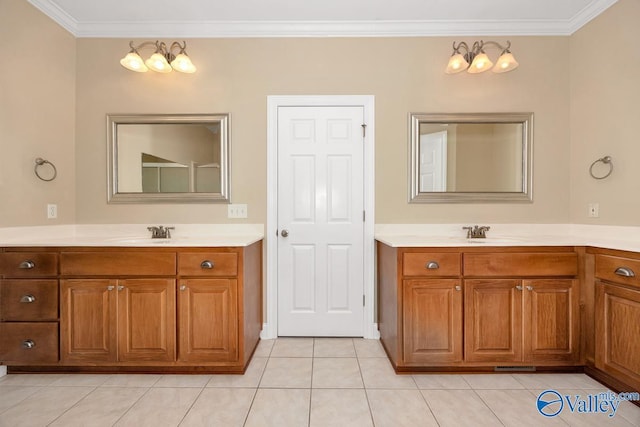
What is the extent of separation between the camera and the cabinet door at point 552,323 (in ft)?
6.64

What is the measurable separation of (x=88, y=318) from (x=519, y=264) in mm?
2904

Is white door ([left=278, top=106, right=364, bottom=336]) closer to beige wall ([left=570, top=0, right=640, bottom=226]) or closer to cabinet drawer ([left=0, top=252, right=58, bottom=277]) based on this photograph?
cabinet drawer ([left=0, top=252, right=58, bottom=277])

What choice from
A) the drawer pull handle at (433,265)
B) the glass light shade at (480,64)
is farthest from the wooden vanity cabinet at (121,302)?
the glass light shade at (480,64)

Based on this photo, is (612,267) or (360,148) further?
(360,148)

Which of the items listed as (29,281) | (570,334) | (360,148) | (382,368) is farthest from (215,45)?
(570,334)

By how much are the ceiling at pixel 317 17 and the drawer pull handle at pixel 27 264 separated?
1941mm

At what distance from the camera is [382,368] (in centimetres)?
212

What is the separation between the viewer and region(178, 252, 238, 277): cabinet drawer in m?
2.01

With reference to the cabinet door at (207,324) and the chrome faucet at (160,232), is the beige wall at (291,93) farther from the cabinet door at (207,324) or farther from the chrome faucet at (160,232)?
the cabinet door at (207,324)

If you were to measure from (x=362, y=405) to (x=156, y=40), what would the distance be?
3228 millimetres

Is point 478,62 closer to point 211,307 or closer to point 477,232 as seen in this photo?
point 477,232

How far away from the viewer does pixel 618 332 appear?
1.81 meters

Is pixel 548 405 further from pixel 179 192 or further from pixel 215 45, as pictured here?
pixel 215 45

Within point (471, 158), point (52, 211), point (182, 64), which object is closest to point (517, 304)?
point (471, 158)
